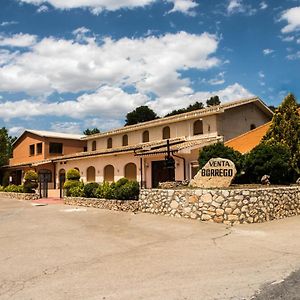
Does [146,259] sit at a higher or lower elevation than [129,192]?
lower

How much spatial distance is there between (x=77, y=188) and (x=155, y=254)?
1400 centimetres

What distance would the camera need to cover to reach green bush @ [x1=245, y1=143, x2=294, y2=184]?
1625cm

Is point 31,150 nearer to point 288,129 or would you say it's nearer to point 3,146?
point 3,146

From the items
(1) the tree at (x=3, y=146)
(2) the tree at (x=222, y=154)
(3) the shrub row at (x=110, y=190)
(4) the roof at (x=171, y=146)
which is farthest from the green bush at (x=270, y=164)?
(1) the tree at (x=3, y=146)

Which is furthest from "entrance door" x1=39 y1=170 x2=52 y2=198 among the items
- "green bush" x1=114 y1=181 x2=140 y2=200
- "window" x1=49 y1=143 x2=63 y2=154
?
"window" x1=49 y1=143 x2=63 y2=154

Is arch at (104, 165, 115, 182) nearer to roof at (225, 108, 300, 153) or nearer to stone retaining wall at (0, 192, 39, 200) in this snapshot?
stone retaining wall at (0, 192, 39, 200)

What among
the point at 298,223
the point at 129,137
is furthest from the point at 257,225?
the point at 129,137

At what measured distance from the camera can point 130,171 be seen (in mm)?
27391

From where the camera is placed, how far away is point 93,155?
29.5 m

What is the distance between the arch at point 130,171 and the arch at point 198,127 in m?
5.36

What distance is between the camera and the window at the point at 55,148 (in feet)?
130

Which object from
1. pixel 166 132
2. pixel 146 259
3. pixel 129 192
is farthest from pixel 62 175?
pixel 146 259

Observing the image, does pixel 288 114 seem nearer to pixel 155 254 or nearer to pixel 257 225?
pixel 257 225

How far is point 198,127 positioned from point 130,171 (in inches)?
243
